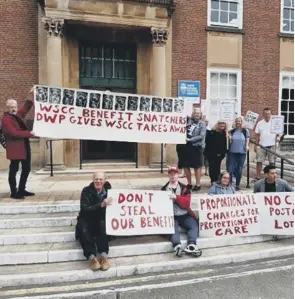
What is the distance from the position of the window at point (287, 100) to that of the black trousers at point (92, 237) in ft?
35.5

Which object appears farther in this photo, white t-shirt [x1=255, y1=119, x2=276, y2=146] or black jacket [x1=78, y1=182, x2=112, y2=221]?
white t-shirt [x1=255, y1=119, x2=276, y2=146]

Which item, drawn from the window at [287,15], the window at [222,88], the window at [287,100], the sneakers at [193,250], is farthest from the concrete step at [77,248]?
the window at [287,15]

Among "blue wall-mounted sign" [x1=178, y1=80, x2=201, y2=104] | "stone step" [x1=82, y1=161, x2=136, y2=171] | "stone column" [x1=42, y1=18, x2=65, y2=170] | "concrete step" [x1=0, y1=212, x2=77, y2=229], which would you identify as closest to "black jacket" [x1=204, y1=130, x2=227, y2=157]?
"concrete step" [x1=0, y1=212, x2=77, y2=229]

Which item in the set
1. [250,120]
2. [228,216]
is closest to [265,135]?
[250,120]

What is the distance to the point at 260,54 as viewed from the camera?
1295 centimetres

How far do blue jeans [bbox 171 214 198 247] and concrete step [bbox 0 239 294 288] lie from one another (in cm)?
25

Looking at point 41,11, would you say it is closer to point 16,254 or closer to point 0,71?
point 0,71

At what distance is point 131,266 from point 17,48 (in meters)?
8.86

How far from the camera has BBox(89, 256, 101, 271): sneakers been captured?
4555mm

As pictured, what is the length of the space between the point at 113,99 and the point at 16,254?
3267mm

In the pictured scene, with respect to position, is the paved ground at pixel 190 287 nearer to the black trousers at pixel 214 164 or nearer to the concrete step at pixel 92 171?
the black trousers at pixel 214 164

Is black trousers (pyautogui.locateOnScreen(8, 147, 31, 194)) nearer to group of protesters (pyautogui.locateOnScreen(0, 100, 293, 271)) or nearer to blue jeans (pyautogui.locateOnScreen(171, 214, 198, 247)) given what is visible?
group of protesters (pyautogui.locateOnScreen(0, 100, 293, 271))

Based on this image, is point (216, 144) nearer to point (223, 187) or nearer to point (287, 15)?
point (223, 187)

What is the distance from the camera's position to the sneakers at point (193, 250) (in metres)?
5.08
